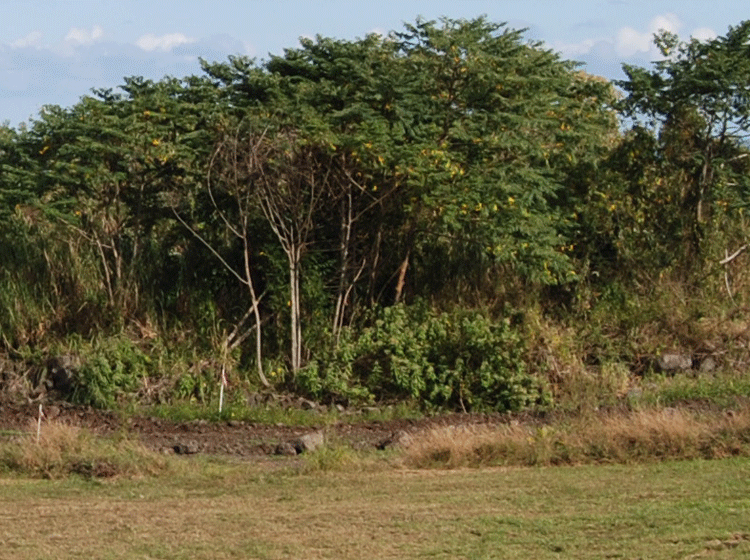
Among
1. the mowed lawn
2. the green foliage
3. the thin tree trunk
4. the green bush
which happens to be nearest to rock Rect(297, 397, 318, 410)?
the green bush

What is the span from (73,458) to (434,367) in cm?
773

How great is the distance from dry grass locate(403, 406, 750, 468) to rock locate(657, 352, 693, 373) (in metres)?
6.81

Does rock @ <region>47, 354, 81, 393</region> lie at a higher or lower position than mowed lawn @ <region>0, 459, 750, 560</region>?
higher

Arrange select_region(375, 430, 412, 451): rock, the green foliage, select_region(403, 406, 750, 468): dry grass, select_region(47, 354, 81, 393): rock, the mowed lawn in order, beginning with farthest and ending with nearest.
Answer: select_region(47, 354, 81, 393): rock → the green foliage → select_region(375, 430, 412, 451): rock → select_region(403, 406, 750, 468): dry grass → the mowed lawn

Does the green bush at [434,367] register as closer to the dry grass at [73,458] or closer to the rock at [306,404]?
the rock at [306,404]

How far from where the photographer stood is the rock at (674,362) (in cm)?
2008

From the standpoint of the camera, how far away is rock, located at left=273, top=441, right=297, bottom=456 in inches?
574

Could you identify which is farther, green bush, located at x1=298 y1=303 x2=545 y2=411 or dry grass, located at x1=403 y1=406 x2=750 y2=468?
green bush, located at x1=298 y1=303 x2=545 y2=411

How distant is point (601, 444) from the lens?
41.5 ft

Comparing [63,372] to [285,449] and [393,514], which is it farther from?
[393,514]

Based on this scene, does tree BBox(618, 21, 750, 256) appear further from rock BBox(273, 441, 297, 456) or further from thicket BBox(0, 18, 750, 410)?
rock BBox(273, 441, 297, 456)

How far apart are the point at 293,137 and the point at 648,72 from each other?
20.8ft

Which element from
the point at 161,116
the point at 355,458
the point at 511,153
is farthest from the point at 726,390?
the point at 161,116

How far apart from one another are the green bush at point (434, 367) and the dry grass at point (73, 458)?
6.56 metres
